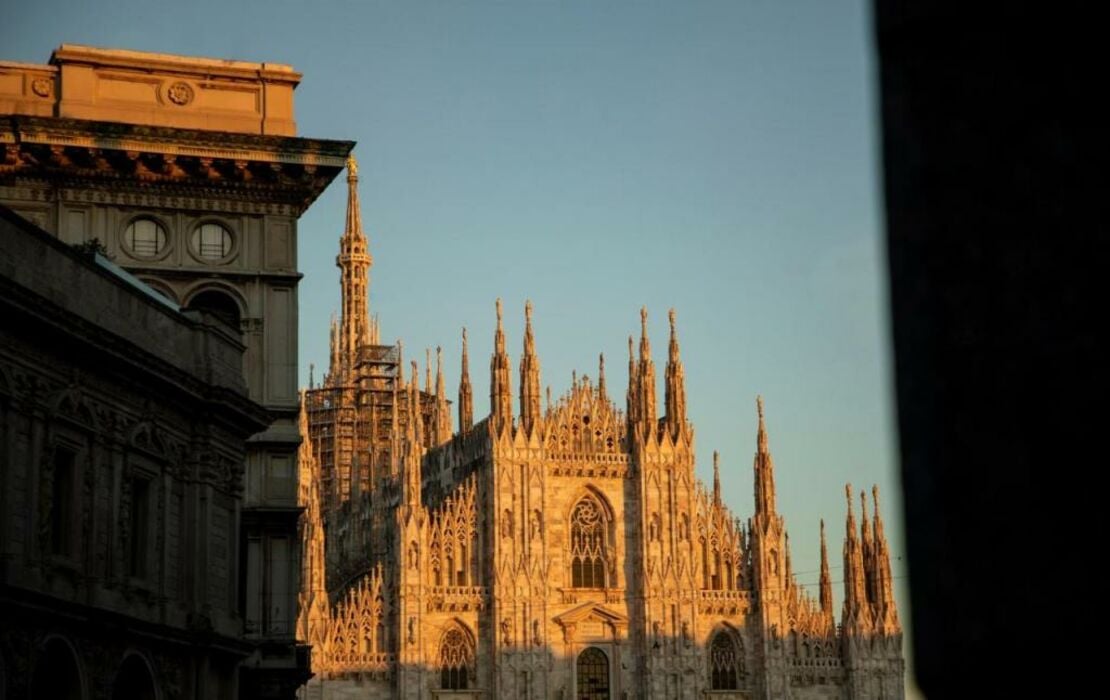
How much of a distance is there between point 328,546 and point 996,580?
98011 millimetres

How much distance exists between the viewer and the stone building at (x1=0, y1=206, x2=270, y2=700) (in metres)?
27.6

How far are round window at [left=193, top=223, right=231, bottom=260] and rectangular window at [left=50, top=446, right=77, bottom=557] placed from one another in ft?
47.3

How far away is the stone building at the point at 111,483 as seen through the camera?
27.6 metres

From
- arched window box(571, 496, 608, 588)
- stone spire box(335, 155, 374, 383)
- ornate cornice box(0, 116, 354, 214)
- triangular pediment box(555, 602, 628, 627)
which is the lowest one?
triangular pediment box(555, 602, 628, 627)

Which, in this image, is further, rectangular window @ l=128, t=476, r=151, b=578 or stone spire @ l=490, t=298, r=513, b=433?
stone spire @ l=490, t=298, r=513, b=433

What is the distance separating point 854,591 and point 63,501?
59.1 m

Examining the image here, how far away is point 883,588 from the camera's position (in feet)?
279

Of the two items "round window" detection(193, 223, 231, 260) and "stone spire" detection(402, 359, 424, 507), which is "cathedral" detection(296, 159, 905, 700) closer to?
"stone spire" detection(402, 359, 424, 507)

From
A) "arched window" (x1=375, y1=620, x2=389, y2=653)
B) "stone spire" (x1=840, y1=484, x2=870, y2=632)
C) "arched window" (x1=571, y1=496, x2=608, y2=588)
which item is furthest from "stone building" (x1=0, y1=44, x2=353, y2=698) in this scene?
"stone spire" (x1=840, y1=484, x2=870, y2=632)

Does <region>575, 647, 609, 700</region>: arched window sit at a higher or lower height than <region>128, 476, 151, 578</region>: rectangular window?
lower

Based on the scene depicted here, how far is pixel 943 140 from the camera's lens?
430 centimetres

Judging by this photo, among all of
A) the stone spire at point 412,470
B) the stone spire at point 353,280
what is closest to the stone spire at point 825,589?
the stone spire at point 412,470

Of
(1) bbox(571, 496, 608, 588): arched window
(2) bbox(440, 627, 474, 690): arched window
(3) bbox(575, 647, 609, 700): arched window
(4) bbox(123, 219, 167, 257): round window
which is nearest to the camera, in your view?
(4) bbox(123, 219, 167, 257): round window

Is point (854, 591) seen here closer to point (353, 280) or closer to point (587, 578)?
point (587, 578)
